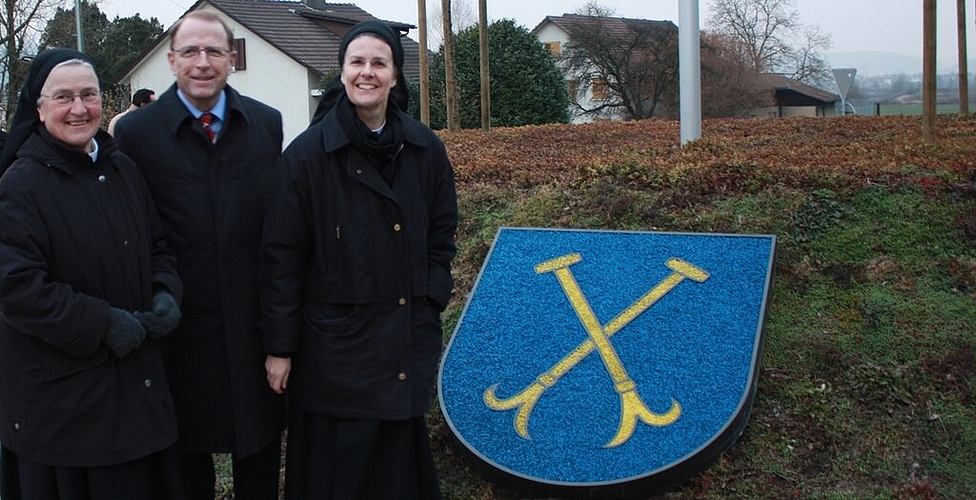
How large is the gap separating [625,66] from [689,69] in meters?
30.0

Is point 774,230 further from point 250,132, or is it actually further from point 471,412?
point 250,132

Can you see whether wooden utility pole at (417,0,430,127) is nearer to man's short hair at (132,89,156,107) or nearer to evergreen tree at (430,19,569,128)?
man's short hair at (132,89,156,107)

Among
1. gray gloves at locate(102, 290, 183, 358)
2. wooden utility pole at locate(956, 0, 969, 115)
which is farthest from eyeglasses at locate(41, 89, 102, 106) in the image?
wooden utility pole at locate(956, 0, 969, 115)

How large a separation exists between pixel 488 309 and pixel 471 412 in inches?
30.0

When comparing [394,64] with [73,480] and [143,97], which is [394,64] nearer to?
[73,480]

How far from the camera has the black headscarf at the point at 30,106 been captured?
113 inches

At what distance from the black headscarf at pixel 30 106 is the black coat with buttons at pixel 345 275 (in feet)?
2.38

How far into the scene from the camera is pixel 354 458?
3.30 meters

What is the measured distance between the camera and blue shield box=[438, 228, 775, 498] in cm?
396

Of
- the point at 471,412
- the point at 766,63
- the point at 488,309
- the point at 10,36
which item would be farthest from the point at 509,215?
the point at 766,63

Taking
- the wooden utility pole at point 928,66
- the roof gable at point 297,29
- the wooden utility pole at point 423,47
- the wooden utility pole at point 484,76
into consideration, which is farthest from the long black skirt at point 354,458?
the roof gable at point 297,29

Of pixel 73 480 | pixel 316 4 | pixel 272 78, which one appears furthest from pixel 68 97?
pixel 316 4

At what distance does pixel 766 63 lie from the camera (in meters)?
51.6

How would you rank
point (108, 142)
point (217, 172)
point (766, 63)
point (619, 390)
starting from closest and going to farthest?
1. point (108, 142)
2. point (217, 172)
3. point (619, 390)
4. point (766, 63)
